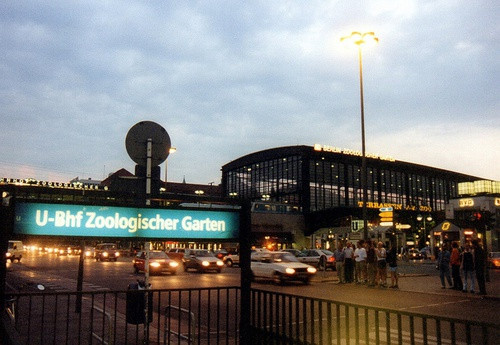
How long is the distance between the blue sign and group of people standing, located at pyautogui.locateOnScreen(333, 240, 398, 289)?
14.6 m

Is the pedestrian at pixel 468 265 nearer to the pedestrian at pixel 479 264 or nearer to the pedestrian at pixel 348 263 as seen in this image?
the pedestrian at pixel 479 264

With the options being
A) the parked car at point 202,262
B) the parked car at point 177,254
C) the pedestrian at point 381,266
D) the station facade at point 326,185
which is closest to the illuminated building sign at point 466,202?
the station facade at point 326,185

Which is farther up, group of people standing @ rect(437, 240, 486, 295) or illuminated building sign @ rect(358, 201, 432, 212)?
illuminated building sign @ rect(358, 201, 432, 212)

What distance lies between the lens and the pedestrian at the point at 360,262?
20.7 metres

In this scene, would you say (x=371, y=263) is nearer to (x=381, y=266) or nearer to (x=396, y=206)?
(x=381, y=266)

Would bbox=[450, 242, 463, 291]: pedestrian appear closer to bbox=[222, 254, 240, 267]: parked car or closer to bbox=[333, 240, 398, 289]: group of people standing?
bbox=[333, 240, 398, 289]: group of people standing

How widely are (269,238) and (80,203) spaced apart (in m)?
65.2

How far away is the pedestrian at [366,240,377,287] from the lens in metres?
19.9

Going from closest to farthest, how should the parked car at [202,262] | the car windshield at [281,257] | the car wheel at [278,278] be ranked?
the car wheel at [278,278]
the car windshield at [281,257]
the parked car at [202,262]

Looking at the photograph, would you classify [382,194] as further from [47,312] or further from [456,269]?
[47,312]

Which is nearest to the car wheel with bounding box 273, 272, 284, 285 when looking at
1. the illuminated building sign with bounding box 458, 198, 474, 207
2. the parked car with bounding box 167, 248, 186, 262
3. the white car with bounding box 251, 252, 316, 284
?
the white car with bounding box 251, 252, 316, 284

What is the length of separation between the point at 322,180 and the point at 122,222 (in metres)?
73.8

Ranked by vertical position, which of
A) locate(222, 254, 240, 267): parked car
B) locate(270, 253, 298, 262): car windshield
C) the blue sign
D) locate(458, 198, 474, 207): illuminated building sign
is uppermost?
locate(458, 198, 474, 207): illuminated building sign

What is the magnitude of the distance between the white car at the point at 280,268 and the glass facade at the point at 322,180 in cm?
5275
